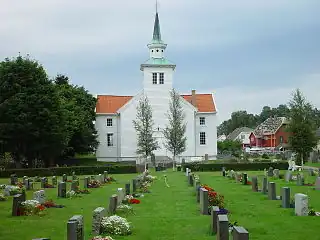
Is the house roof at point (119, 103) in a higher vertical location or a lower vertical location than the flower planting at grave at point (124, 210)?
higher

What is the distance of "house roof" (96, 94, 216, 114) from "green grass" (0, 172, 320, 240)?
48000 mm

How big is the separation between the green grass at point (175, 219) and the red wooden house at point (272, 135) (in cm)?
7984

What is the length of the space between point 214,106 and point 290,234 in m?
59.8

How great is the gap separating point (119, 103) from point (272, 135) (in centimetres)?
4694

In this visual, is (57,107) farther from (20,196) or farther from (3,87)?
(20,196)

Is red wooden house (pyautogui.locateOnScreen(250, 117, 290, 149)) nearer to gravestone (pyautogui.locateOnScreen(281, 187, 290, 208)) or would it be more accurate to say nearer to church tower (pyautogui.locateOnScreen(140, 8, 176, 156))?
church tower (pyautogui.locateOnScreen(140, 8, 176, 156))

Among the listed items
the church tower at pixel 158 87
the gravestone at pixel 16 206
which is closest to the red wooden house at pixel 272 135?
the church tower at pixel 158 87

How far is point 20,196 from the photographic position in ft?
65.7

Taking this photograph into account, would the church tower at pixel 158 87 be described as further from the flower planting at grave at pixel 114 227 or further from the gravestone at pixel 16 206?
the flower planting at grave at pixel 114 227

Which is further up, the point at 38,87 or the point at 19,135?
the point at 38,87

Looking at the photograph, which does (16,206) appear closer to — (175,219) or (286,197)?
(175,219)

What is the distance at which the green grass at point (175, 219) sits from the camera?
1482 cm

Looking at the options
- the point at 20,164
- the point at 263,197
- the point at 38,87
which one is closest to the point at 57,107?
the point at 38,87

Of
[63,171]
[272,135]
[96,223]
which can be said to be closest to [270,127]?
[272,135]
